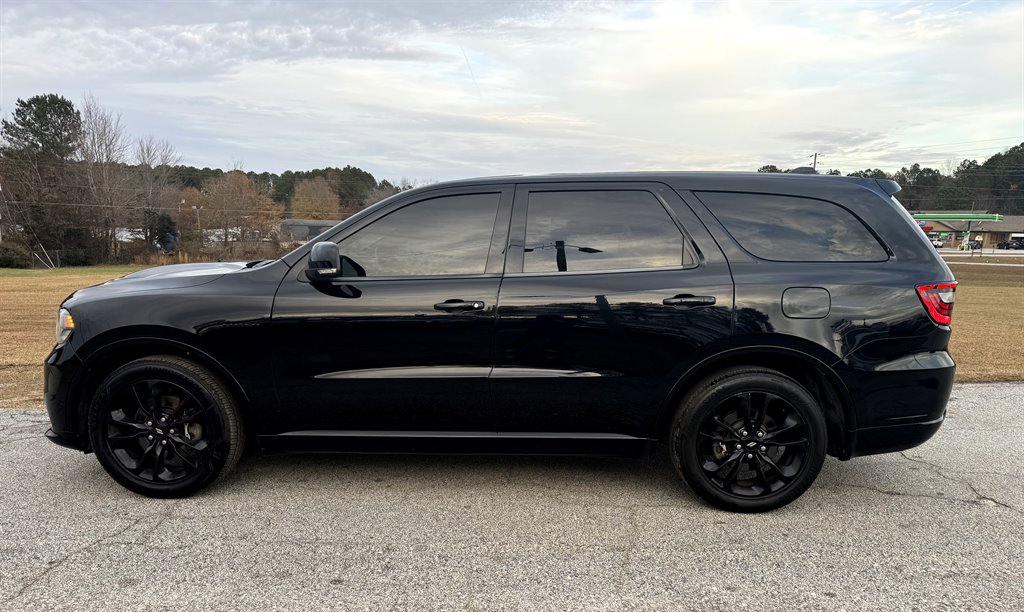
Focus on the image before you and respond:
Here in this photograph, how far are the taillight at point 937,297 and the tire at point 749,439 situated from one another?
29.8 inches

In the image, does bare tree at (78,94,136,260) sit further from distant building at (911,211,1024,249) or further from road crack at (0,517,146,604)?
distant building at (911,211,1024,249)

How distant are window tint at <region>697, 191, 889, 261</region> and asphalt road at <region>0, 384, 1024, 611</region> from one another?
4.60 feet

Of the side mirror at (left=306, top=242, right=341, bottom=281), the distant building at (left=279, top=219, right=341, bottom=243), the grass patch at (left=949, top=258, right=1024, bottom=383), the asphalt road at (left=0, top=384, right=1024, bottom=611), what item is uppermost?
the distant building at (left=279, top=219, right=341, bottom=243)

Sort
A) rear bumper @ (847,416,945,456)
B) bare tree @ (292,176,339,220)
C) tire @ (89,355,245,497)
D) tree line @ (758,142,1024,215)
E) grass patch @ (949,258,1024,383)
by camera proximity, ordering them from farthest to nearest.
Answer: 1. tree line @ (758,142,1024,215)
2. bare tree @ (292,176,339,220)
3. grass patch @ (949,258,1024,383)
4. tire @ (89,355,245,497)
5. rear bumper @ (847,416,945,456)

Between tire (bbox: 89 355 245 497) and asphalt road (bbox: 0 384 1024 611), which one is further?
tire (bbox: 89 355 245 497)

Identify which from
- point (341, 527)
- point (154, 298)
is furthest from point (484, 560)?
point (154, 298)

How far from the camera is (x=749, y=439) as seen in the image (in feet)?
10.3

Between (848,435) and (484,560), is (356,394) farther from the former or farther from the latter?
(848,435)

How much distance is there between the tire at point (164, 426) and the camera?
322 centimetres

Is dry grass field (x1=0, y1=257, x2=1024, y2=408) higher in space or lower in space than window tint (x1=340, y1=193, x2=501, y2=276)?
lower

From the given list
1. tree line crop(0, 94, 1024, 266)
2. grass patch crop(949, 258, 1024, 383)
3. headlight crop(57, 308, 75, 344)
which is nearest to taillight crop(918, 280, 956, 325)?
grass patch crop(949, 258, 1024, 383)

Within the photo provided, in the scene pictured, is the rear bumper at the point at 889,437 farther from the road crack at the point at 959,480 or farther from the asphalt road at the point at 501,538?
the road crack at the point at 959,480

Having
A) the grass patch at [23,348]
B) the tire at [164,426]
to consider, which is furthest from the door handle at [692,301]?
the grass patch at [23,348]

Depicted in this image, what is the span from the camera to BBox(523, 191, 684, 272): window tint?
3.18m
